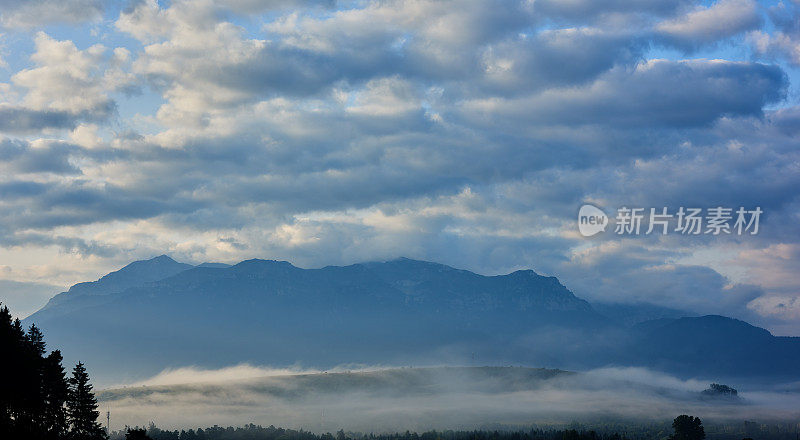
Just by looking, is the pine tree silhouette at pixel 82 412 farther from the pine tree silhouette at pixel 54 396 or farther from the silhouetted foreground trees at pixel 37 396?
the pine tree silhouette at pixel 54 396

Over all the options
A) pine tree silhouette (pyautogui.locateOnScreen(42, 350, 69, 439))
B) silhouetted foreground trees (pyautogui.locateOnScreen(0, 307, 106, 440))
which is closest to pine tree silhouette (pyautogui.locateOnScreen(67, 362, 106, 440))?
silhouetted foreground trees (pyautogui.locateOnScreen(0, 307, 106, 440))

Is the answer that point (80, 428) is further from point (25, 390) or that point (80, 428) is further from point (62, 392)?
point (25, 390)

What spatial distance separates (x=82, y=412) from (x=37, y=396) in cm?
2045

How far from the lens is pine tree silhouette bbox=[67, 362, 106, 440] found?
590 ft

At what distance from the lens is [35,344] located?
180 meters

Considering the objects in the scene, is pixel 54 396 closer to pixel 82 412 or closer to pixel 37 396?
pixel 37 396

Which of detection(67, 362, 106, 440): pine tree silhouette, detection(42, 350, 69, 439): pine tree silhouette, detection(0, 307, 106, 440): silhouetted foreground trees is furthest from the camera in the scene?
detection(67, 362, 106, 440): pine tree silhouette

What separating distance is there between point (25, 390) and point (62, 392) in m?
14.3

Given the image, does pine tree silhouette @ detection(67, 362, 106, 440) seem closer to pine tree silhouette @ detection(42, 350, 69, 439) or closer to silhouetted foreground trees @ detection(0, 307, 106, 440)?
silhouetted foreground trees @ detection(0, 307, 106, 440)

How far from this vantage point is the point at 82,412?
182 meters

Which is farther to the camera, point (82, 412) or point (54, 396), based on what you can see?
point (82, 412)

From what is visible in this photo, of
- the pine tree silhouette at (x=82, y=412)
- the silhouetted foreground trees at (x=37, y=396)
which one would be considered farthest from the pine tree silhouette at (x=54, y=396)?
the pine tree silhouette at (x=82, y=412)

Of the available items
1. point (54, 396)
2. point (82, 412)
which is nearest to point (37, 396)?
point (54, 396)

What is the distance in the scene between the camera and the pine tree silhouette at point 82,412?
179875 millimetres
